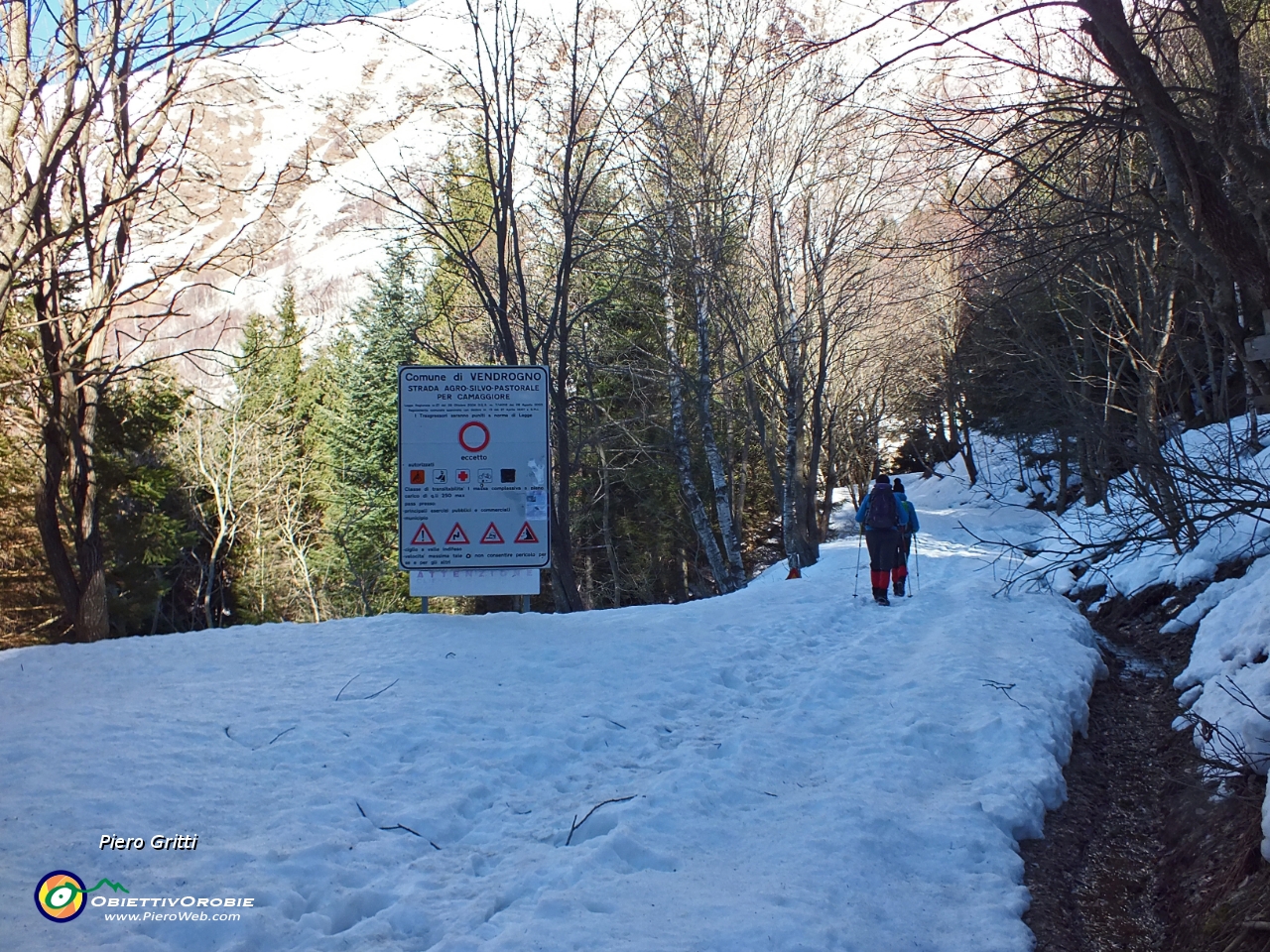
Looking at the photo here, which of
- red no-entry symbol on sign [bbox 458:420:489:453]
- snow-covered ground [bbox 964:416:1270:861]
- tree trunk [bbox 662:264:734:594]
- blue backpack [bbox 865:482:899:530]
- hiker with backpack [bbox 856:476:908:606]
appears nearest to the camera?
snow-covered ground [bbox 964:416:1270:861]

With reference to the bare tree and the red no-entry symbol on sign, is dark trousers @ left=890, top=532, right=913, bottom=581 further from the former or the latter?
the bare tree

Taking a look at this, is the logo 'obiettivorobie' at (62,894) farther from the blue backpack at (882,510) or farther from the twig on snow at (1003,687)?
the blue backpack at (882,510)

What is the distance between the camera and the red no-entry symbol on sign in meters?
8.29

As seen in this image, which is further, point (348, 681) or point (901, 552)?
point (901, 552)

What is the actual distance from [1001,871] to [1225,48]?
4553mm

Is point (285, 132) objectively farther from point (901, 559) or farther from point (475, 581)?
point (901, 559)

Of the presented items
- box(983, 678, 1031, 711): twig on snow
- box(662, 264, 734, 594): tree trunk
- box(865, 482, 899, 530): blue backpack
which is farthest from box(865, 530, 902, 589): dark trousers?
box(662, 264, 734, 594): tree trunk

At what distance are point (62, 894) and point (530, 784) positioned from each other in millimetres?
2320

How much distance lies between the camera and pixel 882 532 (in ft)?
37.4

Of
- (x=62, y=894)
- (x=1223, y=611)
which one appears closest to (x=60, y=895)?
(x=62, y=894)

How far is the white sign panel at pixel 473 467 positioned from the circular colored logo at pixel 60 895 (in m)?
4.94

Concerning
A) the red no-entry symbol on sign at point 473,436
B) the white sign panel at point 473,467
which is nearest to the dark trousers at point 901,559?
the white sign panel at point 473,467

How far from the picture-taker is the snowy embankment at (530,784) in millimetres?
3326

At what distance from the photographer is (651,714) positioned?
19.9ft
